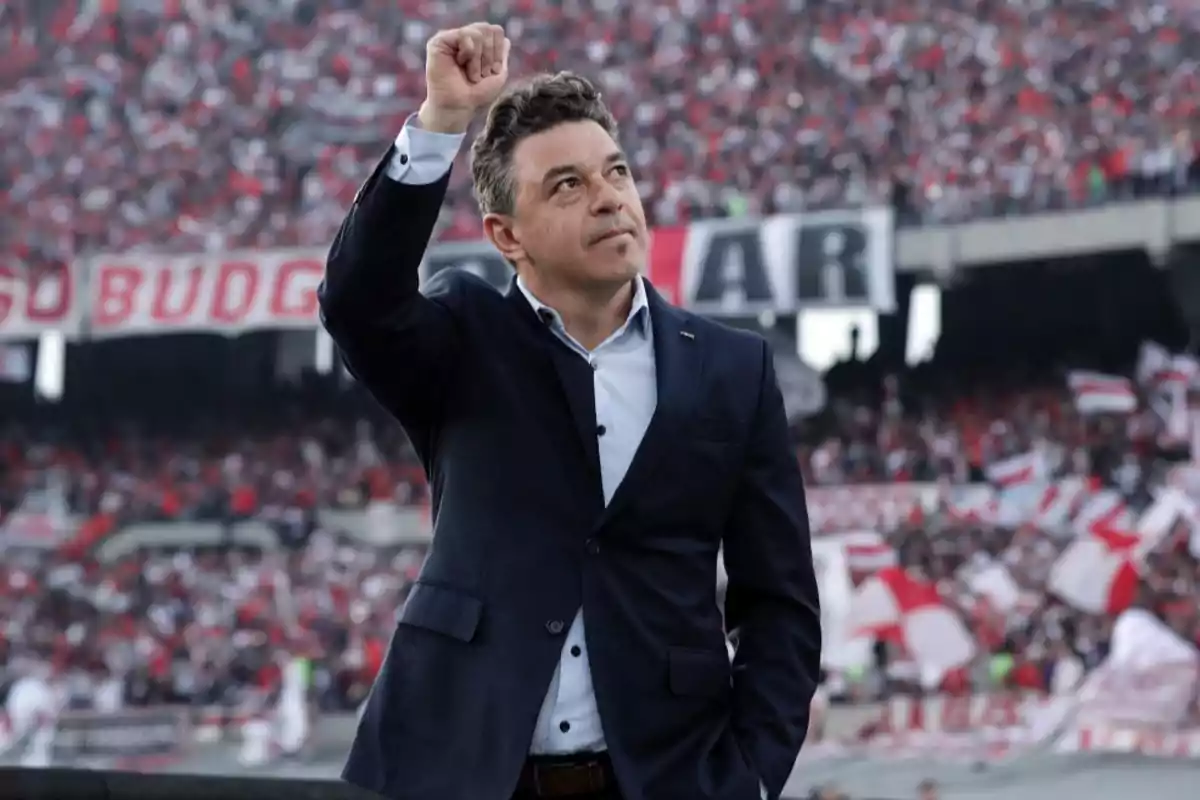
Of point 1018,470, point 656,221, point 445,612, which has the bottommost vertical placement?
point 1018,470

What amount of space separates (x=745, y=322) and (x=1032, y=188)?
7.16 ft

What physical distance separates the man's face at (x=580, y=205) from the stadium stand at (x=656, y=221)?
9202 mm

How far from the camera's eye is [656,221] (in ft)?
43.7

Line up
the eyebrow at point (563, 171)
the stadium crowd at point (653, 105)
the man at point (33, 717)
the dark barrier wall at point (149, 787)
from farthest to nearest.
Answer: the stadium crowd at point (653, 105), the man at point (33, 717), the eyebrow at point (563, 171), the dark barrier wall at point (149, 787)

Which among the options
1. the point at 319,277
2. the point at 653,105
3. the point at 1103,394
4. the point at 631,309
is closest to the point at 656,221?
the point at 653,105

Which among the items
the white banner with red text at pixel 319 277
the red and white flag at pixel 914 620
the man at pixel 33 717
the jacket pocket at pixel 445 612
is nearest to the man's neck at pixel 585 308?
the jacket pocket at pixel 445 612

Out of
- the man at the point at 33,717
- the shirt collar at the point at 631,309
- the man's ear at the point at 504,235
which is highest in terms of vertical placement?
the man's ear at the point at 504,235

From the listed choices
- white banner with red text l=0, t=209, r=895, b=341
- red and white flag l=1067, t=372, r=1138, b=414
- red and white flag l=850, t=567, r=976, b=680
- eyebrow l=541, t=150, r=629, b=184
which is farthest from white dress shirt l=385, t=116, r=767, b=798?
white banner with red text l=0, t=209, r=895, b=341

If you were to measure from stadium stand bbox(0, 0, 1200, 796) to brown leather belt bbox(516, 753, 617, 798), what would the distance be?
9194mm

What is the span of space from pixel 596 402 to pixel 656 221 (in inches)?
465

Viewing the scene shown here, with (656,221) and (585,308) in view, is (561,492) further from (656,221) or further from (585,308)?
(656,221)

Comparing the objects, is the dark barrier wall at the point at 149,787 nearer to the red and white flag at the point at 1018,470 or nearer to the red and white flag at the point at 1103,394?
the red and white flag at the point at 1018,470

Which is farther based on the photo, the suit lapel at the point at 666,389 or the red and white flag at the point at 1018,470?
the red and white flag at the point at 1018,470

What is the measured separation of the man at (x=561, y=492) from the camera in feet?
4.88
